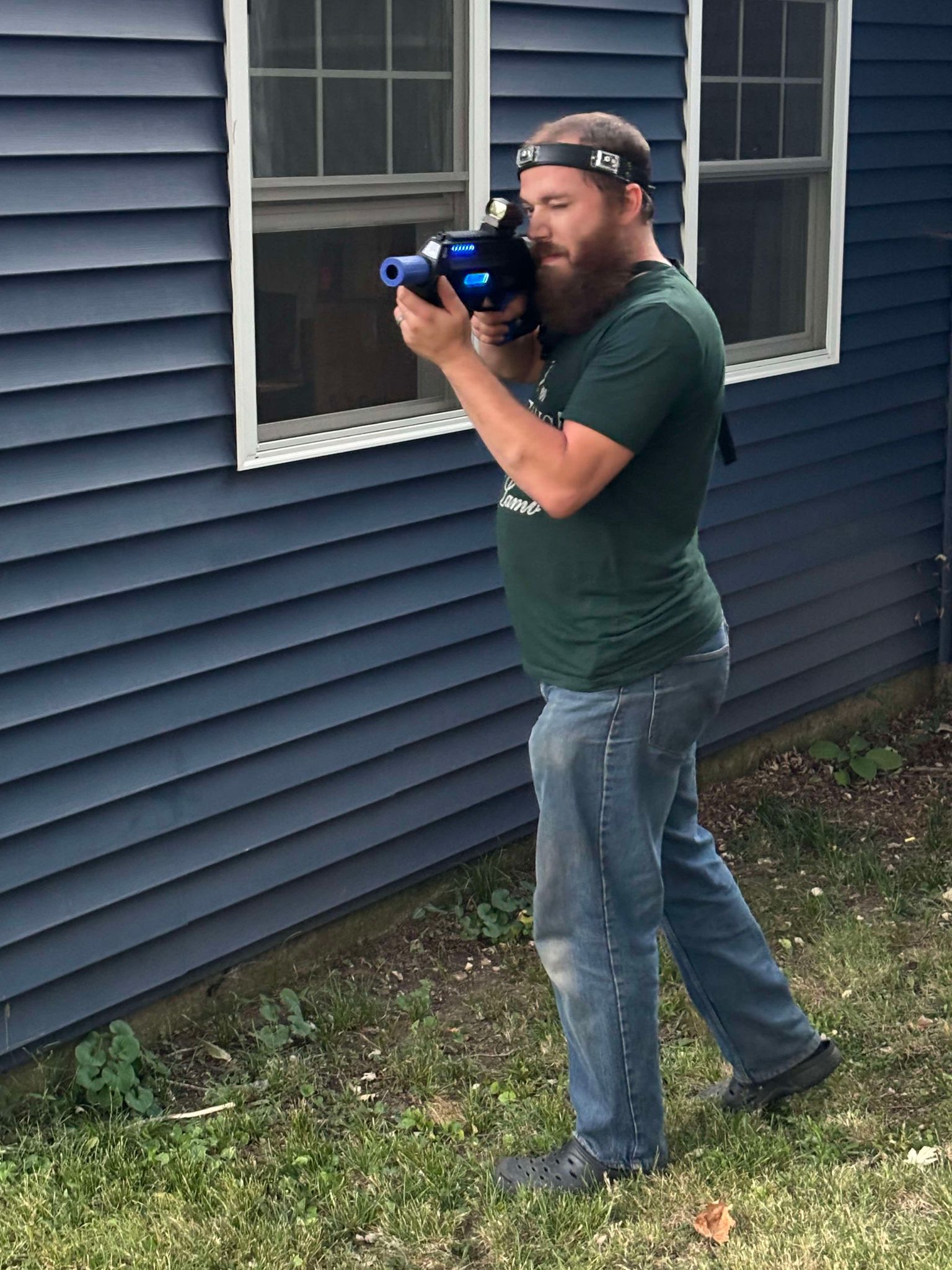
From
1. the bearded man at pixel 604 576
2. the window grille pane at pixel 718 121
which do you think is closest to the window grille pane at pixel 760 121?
the window grille pane at pixel 718 121

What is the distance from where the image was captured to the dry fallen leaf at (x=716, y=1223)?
131 inches

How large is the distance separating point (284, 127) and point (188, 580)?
1.16m

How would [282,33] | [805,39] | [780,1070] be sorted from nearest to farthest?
[780,1070] → [282,33] → [805,39]

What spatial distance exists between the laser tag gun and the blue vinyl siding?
1.09 m

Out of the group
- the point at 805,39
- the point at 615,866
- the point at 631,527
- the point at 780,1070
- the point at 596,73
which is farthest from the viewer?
the point at 805,39

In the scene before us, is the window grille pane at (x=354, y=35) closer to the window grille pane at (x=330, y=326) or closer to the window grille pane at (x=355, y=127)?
the window grille pane at (x=355, y=127)

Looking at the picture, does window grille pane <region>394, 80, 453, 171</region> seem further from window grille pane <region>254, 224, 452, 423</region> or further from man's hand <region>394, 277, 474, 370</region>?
man's hand <region>394, 277, 474, 370</region>

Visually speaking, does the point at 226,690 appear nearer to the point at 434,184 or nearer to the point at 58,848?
the point at 58,848

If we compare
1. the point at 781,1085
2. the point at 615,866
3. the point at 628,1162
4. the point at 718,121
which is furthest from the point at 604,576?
the point at 718,121

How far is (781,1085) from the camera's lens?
3.78 meters

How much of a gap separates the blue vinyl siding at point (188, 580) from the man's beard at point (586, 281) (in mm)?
1218

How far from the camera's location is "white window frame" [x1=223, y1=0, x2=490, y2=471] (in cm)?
405

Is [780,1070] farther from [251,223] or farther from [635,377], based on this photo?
[251,223]

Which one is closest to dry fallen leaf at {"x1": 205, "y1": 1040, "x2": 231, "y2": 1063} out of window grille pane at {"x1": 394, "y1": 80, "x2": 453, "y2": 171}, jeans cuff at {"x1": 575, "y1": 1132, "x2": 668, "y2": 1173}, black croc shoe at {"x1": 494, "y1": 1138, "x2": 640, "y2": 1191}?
black croc shoe at {"x1": 494, "y1": 1138, "x2": 640, "y2": 1191}
